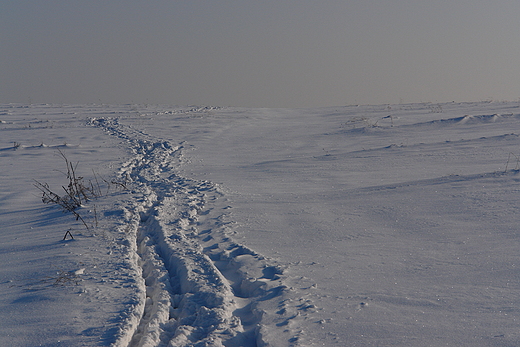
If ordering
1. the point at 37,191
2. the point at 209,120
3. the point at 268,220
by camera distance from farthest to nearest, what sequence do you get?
the point at 209,120
the point at 37,191
the point at 268,220

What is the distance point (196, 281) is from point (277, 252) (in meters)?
0.88

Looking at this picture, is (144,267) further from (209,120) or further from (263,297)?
(209,120)

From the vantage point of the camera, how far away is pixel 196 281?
3395mm

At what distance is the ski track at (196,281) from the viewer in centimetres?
271

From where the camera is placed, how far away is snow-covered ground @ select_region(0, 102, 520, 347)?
8.76 ft

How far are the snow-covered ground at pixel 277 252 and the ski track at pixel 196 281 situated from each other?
0.05 ft

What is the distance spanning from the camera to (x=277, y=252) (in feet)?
12.9

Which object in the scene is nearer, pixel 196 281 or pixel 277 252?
pixel 196 281

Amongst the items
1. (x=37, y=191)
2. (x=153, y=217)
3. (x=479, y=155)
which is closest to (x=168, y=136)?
(x=37, y=191)

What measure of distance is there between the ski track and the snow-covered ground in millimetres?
14

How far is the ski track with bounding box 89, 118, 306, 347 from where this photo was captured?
271 centimetres

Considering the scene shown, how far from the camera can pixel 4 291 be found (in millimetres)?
3213

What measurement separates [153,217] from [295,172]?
301cm

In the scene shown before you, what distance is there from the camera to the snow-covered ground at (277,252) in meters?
2.67
